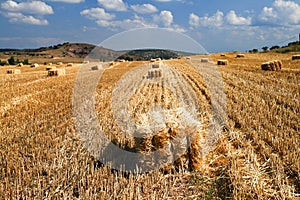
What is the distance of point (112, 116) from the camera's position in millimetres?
8297

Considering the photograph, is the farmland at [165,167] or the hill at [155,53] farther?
the hill at [155,53]

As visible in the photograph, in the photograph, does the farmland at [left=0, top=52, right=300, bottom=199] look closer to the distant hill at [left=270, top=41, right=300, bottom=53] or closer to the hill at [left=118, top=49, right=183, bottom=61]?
the hill at [left=118, top=49, right=183, bottom=61]

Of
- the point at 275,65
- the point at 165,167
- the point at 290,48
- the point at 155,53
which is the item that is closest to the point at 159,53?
the point at 155,53

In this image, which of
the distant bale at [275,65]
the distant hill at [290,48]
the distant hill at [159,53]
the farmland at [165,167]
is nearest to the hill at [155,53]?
the distant hill at [159,53]

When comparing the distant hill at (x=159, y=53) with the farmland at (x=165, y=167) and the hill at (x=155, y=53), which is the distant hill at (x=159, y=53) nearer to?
the hill at (x=155, y=53)

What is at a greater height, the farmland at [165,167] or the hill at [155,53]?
the hill at [155,53]

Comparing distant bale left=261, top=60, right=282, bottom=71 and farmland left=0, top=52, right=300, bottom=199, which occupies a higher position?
distant bale left=261, top=60, right=282, bottom=71

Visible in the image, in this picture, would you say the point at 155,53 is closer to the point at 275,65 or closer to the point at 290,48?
the point at 275,65

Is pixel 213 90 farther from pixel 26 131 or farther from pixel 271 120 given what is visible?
pixel 26 131

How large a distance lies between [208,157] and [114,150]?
1.62 meters

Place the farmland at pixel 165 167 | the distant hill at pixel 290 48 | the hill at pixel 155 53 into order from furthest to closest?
the distant hill at pixel 290 48 → the hill at pixel 155 53 → the farmland at pixel 165 167

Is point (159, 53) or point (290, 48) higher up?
point (290, 48)

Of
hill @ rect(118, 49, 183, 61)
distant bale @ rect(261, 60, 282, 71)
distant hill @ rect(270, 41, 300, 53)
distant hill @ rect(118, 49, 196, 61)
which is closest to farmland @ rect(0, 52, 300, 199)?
distant hill @ rect(118, 49, 196, 61)

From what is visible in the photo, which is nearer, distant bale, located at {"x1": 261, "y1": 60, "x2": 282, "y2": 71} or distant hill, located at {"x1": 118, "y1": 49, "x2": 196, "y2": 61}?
distant hill, located at {"x1": 118, "y1": 49, "x2": 196, "y2": 61}
